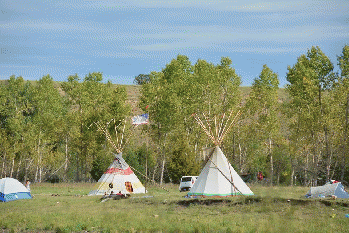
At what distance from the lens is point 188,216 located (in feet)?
74.7

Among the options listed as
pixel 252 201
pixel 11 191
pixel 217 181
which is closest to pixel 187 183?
pixel 217 181

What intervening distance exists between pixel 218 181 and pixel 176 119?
28.1 metres

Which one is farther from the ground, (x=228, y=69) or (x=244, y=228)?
(x=228, y=69)

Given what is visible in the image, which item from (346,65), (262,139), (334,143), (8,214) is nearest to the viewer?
(8,214)

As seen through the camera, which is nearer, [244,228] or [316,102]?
[244,228]

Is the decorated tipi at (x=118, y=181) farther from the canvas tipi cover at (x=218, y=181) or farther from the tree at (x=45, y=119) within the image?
the tree at (x=45, y=119)

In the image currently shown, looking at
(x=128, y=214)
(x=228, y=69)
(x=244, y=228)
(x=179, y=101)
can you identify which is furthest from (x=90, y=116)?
(x=244, y=228)

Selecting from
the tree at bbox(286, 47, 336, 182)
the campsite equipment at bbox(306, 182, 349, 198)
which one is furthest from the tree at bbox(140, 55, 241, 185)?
the campsite equipment at bbox(306, 182, 349, 198)

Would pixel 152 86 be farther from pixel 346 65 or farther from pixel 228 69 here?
pixel 346 65

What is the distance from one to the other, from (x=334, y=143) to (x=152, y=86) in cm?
2291

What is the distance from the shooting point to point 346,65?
47125 millimetres

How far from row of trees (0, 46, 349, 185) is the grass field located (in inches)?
1035

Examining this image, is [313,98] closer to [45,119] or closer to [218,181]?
[218,181]

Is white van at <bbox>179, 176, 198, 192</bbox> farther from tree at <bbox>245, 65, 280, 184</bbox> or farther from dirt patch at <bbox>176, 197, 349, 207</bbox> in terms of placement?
tree at <bbox>245, 65, 280, 184</bbox>
